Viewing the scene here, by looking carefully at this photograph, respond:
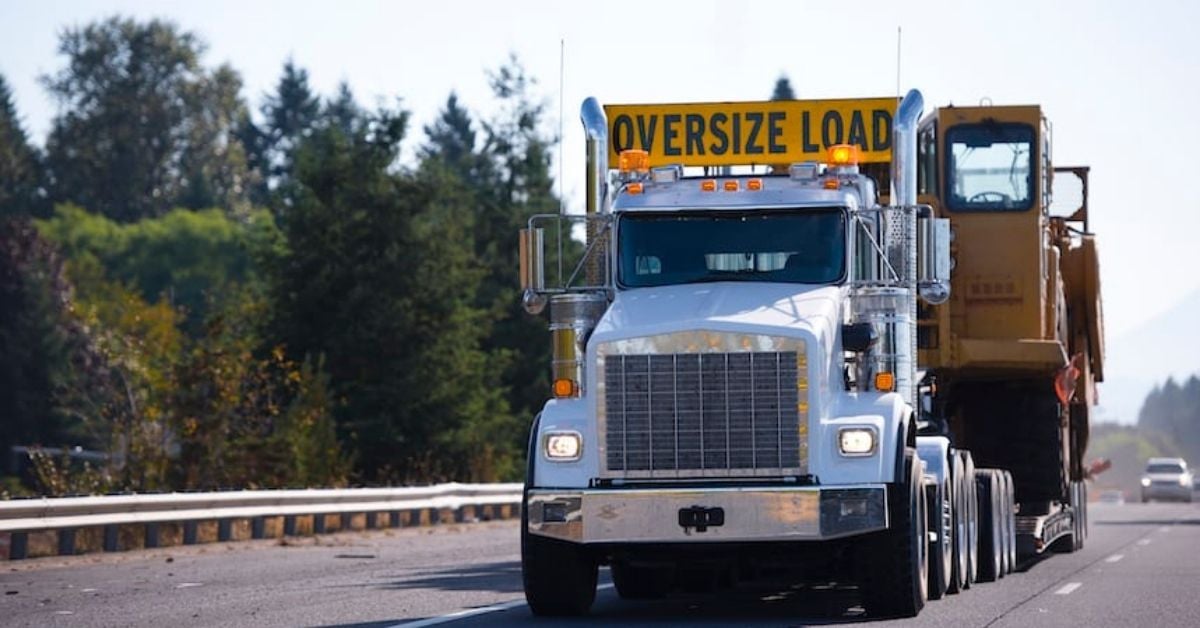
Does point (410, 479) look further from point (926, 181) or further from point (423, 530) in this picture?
point (926, 181)

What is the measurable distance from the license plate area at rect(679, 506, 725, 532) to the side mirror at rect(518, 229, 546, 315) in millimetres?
2205

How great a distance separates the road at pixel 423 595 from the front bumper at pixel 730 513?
0.67 meters

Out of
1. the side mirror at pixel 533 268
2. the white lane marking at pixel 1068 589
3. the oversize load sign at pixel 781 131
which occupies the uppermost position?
the oversize load sign at pixel 781 131

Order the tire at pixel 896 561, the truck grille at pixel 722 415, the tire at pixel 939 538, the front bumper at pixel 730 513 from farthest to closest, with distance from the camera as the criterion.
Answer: the tire at pixel 939 538 → the tire at pixel 896 561 → the truck grille at pixel 722 415 → the front bumper at pixel 730 513

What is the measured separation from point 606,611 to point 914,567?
2.53 metres

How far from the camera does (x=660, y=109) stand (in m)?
18.7

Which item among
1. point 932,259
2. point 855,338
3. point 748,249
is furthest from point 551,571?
point 932,259

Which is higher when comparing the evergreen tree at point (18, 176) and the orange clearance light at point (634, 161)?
the evergreen tree at point (18, 176)

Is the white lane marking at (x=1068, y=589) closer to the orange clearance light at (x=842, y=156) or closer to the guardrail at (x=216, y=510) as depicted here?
the orange clearance light at (x=842, y=156)

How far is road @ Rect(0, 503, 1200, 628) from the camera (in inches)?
632

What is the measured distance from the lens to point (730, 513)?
15.3 metres

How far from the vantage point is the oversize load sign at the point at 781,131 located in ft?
60.0

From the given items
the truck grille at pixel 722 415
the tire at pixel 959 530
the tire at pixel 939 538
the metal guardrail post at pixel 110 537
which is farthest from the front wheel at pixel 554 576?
the metal guardrail post at pixel 110 537

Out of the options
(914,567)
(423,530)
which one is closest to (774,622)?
(914,567)
